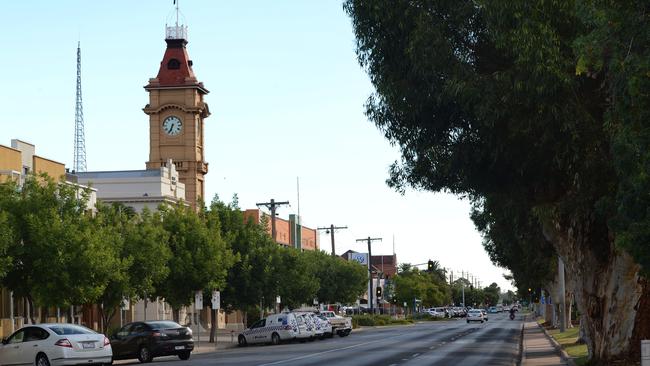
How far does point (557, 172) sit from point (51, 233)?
19962mm

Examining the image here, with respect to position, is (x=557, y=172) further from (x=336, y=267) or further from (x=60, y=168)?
(x=336, y=267)

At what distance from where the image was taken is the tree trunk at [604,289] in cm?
2358

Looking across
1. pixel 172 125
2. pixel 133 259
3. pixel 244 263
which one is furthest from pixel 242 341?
pixel 172 125

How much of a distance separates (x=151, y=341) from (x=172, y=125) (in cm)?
5802

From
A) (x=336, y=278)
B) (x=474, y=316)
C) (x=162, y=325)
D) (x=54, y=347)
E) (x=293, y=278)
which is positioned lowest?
(x=474, y=316)

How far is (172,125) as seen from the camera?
301ft

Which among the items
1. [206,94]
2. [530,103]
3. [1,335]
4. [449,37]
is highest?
[206,94]

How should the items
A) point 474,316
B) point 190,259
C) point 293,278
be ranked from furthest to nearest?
point 474,316 < point 293,278 < point 190,259

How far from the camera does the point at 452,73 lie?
21312 millimetres

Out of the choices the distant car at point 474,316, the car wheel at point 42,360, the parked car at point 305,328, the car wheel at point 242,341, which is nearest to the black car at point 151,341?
the car wheel at point 42,360

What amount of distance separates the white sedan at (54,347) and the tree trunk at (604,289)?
12.4 metres

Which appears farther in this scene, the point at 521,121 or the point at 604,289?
the point at 604,289

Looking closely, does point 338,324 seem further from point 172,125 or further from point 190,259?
point 172,125

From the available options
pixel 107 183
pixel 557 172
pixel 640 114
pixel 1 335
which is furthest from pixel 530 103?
pixel 107 183
